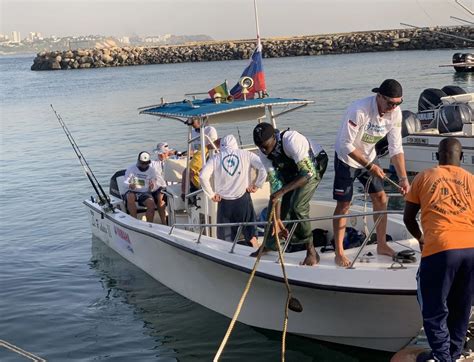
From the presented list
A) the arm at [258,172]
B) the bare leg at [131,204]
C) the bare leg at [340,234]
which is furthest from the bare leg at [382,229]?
the bare leg at [131,204]

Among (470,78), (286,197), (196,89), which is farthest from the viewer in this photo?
(196,89)

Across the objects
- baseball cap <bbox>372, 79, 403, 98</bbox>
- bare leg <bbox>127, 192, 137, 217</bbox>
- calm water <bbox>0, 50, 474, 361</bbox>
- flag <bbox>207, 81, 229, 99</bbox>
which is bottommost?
calm water <bbox>0, 50, 474, 361</bbox>

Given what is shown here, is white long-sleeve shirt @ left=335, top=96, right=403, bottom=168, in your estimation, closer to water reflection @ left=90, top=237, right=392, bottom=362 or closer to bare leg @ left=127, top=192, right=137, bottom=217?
water reflection @ left=90, top=237, right=392, bottom=362

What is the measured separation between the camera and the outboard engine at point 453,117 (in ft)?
51.5

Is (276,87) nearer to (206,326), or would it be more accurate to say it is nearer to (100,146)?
(100,146)

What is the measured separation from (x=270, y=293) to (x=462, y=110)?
1044 cm

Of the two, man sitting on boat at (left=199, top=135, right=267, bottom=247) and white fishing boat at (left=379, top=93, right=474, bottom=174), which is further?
white fishing boat at (left=379, top=93, right=474, bottom=174)

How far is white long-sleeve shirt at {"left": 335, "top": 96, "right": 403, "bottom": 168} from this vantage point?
6.32 meters

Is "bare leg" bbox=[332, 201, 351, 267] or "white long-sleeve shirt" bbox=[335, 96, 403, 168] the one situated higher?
"white long-sleeve shirt" bbox=[335, 96, 403, 168]

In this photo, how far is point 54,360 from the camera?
7727 mm

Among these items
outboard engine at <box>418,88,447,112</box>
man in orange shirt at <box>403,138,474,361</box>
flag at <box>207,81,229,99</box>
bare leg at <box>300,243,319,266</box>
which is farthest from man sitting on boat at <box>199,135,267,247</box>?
outboard engine at <box>418,88,447,112</box>

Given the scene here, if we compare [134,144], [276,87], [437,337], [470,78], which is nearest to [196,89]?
[276,87]

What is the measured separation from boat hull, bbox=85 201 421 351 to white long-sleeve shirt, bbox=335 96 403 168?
50.2 inches

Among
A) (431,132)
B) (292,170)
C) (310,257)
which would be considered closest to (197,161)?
(292,170)
